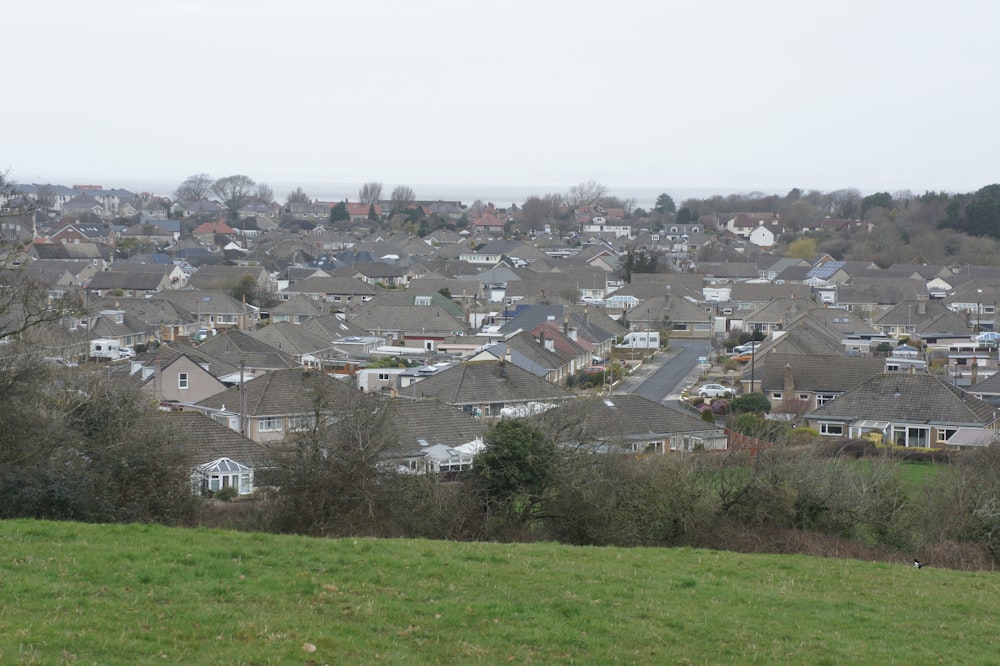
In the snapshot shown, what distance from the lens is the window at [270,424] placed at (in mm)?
25125

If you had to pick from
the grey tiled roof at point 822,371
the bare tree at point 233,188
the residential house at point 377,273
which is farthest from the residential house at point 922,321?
the bare tree at point 233,188

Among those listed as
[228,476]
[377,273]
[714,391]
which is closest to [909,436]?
[714,391]

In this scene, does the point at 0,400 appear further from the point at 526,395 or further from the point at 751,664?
the point at 526,395

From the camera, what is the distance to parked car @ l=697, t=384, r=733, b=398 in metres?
33.8

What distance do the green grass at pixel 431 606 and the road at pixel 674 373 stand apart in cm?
2163

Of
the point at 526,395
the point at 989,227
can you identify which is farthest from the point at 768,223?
the point at 526,395

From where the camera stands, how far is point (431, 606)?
816 centimetres

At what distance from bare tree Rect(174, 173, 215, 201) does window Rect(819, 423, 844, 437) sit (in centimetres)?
13502

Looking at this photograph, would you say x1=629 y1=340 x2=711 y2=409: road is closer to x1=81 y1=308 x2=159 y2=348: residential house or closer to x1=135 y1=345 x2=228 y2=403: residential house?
x1=135 y1=345 x2=228 y2=403: residential house

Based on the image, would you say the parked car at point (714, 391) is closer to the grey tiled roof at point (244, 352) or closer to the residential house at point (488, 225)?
the grey tiled roof at point (244, 352)

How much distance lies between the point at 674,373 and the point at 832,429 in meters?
11.2

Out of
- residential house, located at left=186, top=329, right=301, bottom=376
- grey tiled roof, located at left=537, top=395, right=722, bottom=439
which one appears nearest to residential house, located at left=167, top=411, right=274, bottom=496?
grey tiled roof, located at left=537, top=395, right=722, bottom=439

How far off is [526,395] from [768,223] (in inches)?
3522

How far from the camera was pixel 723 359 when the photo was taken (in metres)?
43.0
